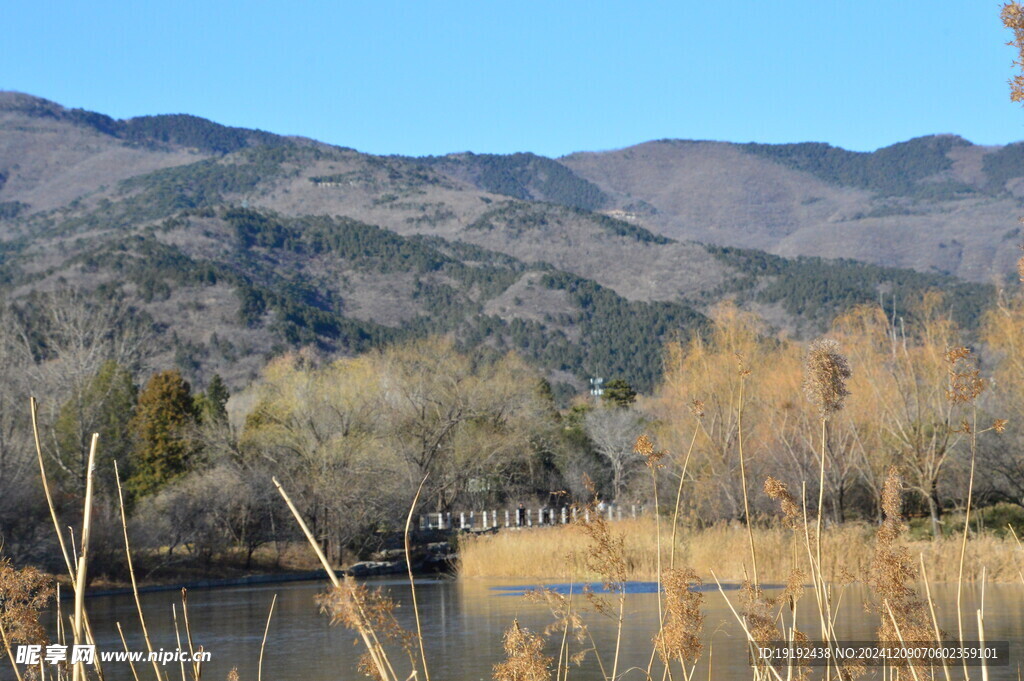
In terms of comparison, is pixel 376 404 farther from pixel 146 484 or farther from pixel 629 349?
pixel 629 349

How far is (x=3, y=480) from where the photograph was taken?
27781mm

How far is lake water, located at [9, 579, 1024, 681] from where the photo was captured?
15.0 m

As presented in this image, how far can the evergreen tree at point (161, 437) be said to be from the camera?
39.4 meters

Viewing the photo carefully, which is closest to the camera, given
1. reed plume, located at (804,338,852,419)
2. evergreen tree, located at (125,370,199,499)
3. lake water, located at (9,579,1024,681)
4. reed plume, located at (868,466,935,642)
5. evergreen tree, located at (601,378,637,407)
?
reed plume, located at (804,338,852,419)

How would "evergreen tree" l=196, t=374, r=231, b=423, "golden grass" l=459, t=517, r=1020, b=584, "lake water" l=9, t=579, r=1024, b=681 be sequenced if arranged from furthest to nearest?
"evergreen tree" l=196, t=374, r=231, b=423 < "golden grass" l=459, t=517, r=1020, b=584 < "lake water" l=9, t=579, r=1024, b=681

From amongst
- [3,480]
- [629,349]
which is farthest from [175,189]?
[3,480]

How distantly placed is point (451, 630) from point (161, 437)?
2431 cm

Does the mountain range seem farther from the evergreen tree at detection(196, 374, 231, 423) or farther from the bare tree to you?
the bare tree

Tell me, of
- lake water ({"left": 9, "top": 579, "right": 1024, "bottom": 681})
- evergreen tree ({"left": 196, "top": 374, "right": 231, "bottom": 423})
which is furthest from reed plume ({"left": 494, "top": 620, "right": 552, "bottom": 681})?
evergreen tree ({"left": 196, "top": 374, "right": 231, "bottom": 423})

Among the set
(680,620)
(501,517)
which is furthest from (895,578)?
(501,517)

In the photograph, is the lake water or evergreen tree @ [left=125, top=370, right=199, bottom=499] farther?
evergreen tree @ [left=125, top=370, right=199, bottom=499]

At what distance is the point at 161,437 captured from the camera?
41.2 meters

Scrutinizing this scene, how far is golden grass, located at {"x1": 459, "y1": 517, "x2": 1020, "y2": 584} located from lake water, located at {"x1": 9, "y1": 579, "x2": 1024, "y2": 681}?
0.69 meters

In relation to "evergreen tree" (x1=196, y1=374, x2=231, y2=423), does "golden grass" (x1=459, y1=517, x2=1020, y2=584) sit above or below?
below
